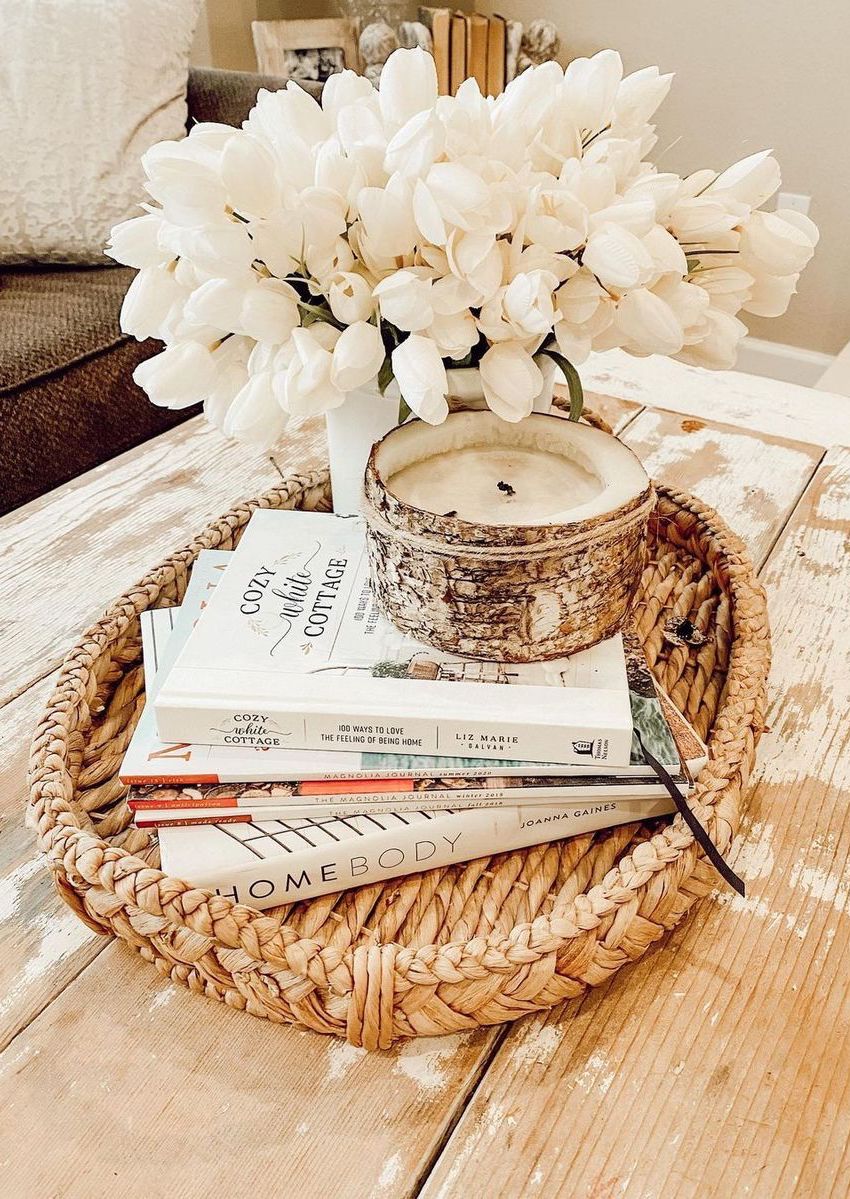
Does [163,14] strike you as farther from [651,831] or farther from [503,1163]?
[503,1163]

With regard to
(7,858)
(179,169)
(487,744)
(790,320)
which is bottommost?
(790,320)

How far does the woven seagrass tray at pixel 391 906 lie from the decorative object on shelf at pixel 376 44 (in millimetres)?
2171

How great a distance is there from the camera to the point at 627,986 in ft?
1.52

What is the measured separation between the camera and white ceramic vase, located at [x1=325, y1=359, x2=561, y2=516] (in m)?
0.61

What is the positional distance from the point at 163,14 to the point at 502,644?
1.53m

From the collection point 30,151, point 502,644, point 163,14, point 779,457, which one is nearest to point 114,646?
point 502,644

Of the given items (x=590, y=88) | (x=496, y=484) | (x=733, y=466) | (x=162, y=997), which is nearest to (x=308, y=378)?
(x=496, y=484)

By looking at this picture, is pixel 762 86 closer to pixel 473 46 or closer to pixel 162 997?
pixel 473 46

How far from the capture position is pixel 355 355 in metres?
0.51

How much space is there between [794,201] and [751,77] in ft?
1.01

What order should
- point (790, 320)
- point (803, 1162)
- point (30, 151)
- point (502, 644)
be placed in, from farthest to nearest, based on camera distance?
point (790, 320)
point (30, 151)
point (502, 644)
point (803, 1162)

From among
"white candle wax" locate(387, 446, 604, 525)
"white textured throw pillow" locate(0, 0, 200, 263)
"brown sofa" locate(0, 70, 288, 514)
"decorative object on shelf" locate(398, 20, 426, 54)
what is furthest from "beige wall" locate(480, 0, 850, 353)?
"white candle wax" locate(387, 446, 604, 525)

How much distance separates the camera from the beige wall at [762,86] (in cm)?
213

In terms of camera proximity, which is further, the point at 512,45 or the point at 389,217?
the point at 512,45
